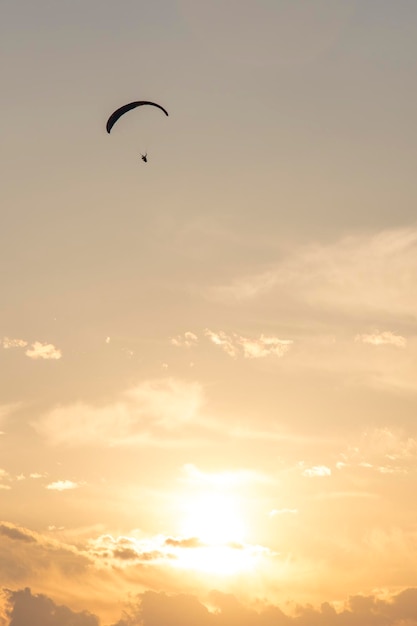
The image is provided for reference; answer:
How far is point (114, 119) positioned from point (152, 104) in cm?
887

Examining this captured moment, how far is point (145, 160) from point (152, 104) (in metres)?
9.41

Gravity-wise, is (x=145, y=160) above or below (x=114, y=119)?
below

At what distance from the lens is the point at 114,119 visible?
9275 cm

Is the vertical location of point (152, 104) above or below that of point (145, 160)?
above

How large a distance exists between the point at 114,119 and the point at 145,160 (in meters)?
12.7

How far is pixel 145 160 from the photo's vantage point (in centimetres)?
8581

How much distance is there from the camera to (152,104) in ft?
286

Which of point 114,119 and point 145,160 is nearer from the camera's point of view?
point 145,160
